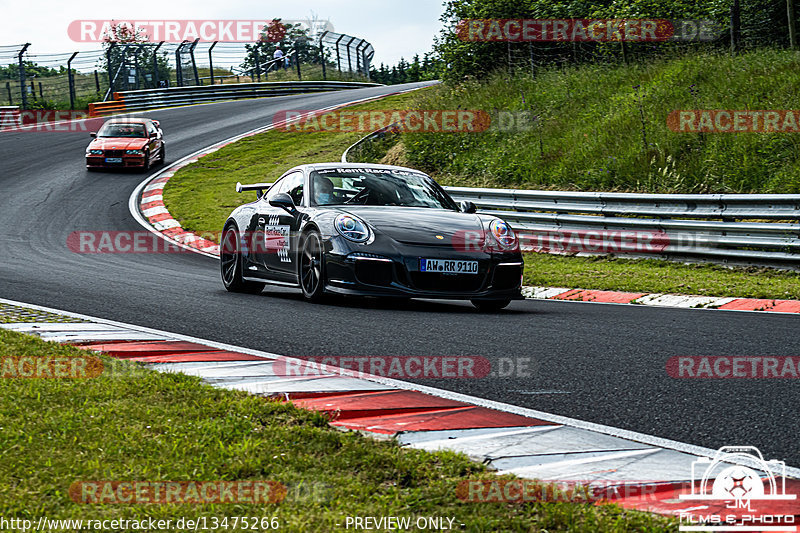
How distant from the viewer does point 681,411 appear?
4.21 metres

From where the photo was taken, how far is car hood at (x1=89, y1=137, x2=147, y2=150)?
23859 millimetres

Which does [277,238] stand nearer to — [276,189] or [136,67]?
[276,189]

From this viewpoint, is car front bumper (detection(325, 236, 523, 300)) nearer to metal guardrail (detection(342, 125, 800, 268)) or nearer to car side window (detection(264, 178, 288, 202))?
car side window (detection(264, 178, 288, 202))

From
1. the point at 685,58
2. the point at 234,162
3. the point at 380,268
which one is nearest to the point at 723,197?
the point at 380,268

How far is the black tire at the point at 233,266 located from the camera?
9727 millimetres

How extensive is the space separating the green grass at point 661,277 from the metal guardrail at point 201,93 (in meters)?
28.3

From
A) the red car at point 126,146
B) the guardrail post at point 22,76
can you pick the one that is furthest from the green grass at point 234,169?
the guardrail post at point 22,76

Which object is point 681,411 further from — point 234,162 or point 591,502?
point 234,162

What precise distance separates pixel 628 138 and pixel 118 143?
1427 cm

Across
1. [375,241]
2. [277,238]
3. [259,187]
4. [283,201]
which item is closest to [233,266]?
[259,187]

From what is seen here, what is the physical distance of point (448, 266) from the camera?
24.9 feet

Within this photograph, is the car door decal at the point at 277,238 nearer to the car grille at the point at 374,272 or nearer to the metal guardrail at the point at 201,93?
the car grille at the point at 374,272

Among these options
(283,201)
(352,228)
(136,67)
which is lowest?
(352,228)

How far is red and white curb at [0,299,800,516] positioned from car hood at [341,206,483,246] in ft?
7.56
